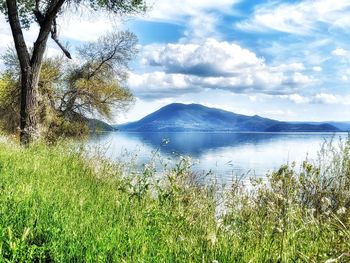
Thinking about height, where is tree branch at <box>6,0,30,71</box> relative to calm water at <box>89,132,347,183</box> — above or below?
above

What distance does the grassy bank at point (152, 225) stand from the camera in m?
4.60

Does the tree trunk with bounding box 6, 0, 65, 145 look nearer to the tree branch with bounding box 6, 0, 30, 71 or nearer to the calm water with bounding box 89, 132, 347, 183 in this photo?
the tree branch with bounding box 6, 0, 30, 71

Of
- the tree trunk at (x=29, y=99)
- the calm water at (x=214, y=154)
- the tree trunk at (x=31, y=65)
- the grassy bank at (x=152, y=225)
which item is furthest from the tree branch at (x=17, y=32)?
the grassy bank at (x=152, y=225)

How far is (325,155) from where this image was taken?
458 inches

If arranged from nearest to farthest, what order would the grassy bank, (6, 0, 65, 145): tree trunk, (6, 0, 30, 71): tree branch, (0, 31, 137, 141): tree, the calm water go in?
1. the grassy bank
2. the calm water
3. (6, 0, 30, 71): tree branch
4. (6, 0, 65, 145): tree trunk
5. (0, 31, 137, 141): tree

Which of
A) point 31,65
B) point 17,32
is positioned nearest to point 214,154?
point 31,65

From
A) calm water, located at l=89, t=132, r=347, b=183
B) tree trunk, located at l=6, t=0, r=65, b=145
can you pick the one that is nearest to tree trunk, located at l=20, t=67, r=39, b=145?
tree trunk, located at l=6, t=0, r=65, b=145

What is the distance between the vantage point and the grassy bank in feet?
15.1

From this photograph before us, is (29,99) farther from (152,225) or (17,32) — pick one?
(152,225)

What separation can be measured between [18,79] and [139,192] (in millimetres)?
38785

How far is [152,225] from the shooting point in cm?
652

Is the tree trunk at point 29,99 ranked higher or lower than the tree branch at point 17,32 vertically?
lower

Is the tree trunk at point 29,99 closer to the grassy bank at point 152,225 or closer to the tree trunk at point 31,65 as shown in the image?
the tree trunk at point 31,65

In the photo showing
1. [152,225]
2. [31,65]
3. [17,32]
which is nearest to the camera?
[152,225]
